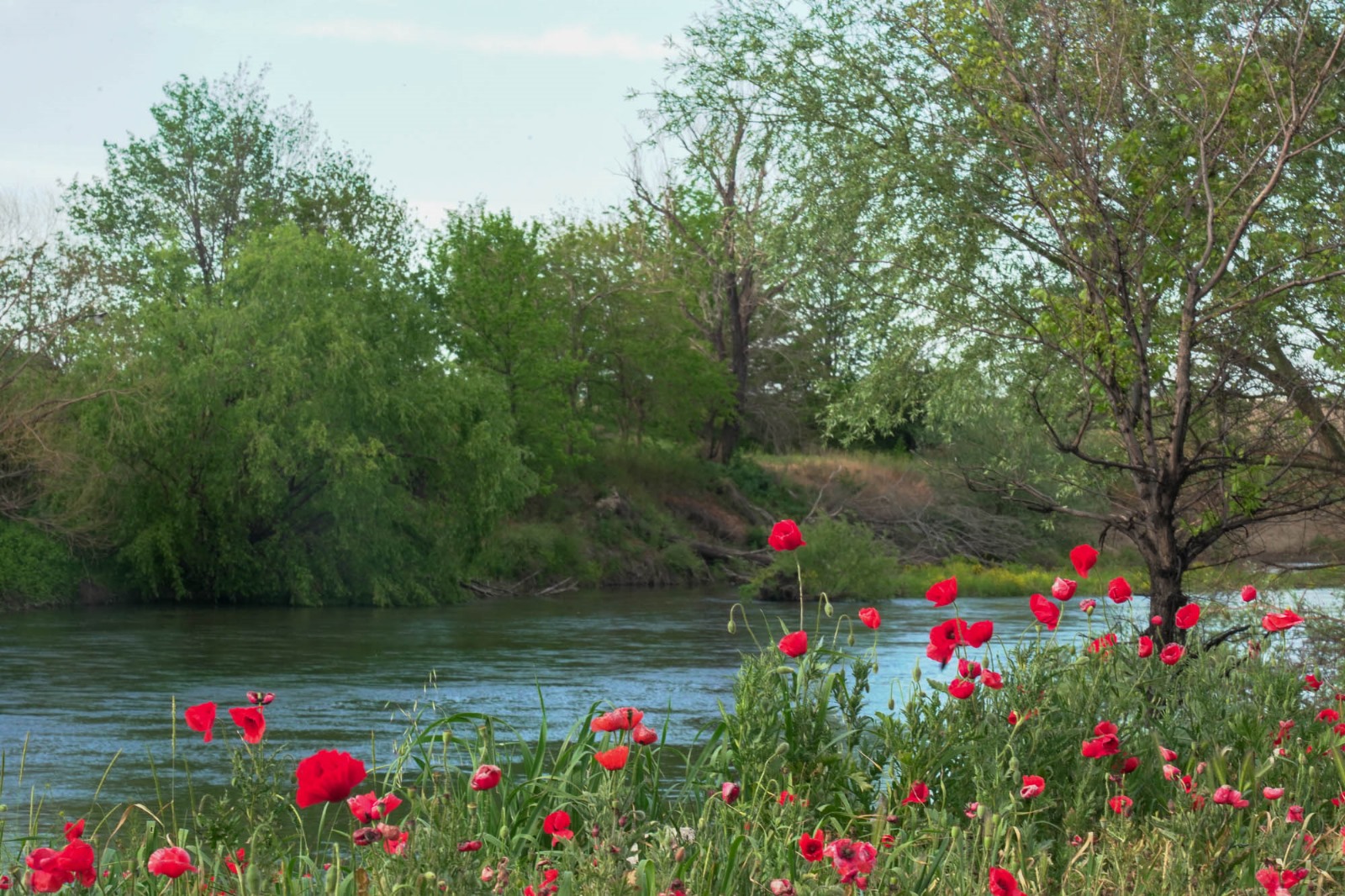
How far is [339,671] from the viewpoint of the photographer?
1683cm

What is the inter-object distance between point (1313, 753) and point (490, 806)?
2907mm

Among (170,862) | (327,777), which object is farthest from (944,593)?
(170,862)

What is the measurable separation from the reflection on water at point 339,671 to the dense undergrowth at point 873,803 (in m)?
1.98

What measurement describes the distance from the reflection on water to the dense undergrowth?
77.8 inches

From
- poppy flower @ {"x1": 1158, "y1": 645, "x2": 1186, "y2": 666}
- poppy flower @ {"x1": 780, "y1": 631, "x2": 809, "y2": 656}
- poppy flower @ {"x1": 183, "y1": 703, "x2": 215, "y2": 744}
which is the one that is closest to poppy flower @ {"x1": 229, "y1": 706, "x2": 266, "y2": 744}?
poppy flower @ {"x1": 183, "y1": 703, "x2": 215, "y2": 744}

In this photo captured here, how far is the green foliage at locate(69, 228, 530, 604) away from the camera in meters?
25.7

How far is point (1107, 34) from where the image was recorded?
8.53 m

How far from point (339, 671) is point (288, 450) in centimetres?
997

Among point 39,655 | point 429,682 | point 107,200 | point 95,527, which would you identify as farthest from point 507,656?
point 107,200

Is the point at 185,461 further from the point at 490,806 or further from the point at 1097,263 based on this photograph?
the point at 490,806

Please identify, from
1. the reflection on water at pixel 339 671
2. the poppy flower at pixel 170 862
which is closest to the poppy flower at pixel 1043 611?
the reflection on water at pixel 339 671

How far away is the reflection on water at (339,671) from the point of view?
11391mm

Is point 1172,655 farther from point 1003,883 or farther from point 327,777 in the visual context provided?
point 327,777

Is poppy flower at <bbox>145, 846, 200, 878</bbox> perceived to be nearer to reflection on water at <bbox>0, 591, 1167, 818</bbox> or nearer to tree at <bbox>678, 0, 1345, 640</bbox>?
reflection on water at <bbox>0, 591, 1167, 818</bbox>
